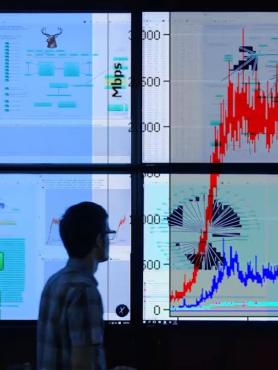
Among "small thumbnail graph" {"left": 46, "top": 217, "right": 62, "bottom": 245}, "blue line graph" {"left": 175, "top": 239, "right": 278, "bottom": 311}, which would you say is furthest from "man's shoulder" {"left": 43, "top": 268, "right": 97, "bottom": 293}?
"blue line graph" {"left": 175, "top": 239, "right": 278, "bottom": 311}

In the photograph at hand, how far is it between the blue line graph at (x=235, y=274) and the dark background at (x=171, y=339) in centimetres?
12

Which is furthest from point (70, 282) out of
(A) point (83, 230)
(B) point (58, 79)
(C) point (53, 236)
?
(B) point (58, 79)

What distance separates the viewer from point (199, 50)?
126 inches

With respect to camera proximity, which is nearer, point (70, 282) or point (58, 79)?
point (70, 282)

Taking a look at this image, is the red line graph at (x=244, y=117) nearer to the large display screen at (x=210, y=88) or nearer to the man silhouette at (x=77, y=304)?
the large display screen at (x=210, y=88)

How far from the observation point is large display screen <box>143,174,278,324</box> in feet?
10.4

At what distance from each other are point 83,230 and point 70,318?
29cm

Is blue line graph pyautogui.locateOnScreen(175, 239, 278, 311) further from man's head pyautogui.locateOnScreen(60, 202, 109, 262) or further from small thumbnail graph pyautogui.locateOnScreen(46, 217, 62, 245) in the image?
man's head pyautogui.locateOnScreen(60, 202, 109, 262)

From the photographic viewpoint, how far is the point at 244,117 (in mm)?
3217

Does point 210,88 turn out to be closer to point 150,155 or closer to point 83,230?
point 150,155

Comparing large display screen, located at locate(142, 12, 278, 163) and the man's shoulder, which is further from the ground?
large display screen, located at locate(142, 12, 278, 163)

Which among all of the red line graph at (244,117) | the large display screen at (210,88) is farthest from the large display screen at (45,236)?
the red line graph at (244,117)

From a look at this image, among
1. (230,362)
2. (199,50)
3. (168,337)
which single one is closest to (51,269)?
(168,337)

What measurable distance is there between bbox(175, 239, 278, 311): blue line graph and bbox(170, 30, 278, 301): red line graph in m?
0.28
